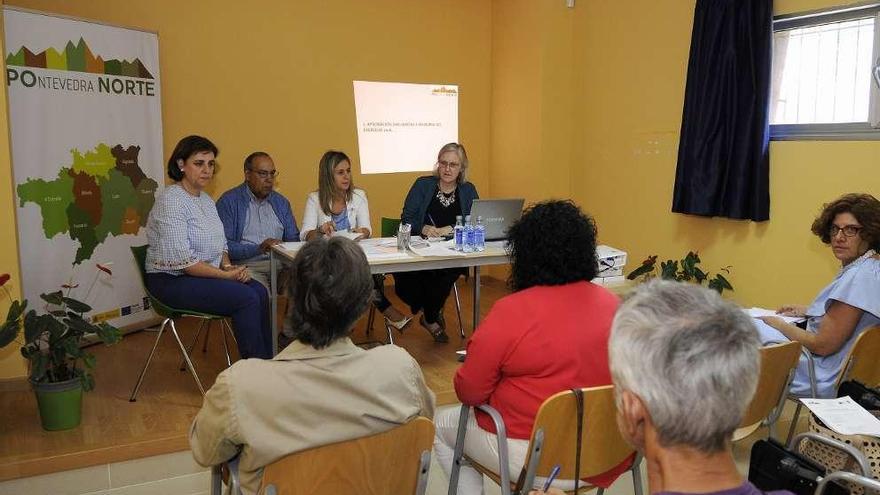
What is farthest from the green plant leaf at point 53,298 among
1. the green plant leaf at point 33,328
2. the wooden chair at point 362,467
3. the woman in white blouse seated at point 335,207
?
the wooden chair at point 362,467

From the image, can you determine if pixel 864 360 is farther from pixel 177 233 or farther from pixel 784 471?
pixel 177 233

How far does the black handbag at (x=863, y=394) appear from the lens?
2119 mm

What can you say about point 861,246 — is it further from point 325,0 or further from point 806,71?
point 325,0

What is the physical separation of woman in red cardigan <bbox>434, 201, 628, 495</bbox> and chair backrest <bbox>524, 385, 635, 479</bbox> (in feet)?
0.28

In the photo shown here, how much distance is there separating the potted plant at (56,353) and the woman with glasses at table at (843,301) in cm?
282

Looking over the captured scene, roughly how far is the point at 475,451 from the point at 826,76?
329 cm

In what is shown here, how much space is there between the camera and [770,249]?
4359 millimetres

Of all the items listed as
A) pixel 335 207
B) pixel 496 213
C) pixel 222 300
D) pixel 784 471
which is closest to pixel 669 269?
pixel 496 213

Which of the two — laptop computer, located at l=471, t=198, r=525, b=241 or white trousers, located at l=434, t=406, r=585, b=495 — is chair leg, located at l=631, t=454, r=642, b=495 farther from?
laptop computer, located at l=471, t=198, r=525, b=241

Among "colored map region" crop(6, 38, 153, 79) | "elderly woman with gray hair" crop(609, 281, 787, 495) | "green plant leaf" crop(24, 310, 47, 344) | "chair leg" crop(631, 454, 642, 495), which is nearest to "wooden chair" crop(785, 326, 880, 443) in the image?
"chair leg" crop(631, 454, 642, 495)

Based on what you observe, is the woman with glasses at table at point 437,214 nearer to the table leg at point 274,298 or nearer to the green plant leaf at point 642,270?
the table leg at point 274,298

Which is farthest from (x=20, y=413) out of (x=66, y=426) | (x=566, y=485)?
(x=566, y=485)

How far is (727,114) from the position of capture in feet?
14.7

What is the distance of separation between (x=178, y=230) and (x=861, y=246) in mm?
3010
